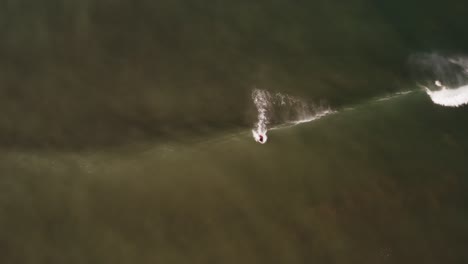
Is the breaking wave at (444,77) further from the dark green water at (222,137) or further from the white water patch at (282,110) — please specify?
the white water patch at (282,110)

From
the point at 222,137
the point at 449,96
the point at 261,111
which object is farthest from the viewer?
the point at 449,96

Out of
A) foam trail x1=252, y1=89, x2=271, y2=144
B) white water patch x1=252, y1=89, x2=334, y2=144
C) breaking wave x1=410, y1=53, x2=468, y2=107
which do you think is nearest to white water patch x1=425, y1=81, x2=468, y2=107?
breaking wave x1=410, y1=53, x2=468, y2=107

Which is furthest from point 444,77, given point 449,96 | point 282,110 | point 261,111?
point 261,111

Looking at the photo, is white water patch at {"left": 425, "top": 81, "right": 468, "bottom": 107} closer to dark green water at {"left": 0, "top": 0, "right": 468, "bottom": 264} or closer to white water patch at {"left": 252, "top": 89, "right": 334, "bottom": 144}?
dark green water at {"left": 0, "top": 0, "right": 468, "bottom": 264}

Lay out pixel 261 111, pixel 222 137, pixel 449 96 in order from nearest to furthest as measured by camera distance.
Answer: pixel 222 137 < pixel 261 111 < pixel 449 96

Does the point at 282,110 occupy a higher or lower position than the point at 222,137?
higher

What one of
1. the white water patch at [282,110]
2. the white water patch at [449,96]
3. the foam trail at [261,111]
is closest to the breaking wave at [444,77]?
the white water patch at [449,96]

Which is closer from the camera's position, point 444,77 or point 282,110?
point 282,110

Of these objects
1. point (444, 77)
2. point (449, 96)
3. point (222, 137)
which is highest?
point (444, 77)

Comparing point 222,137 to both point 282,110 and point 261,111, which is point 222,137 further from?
point 282,110
